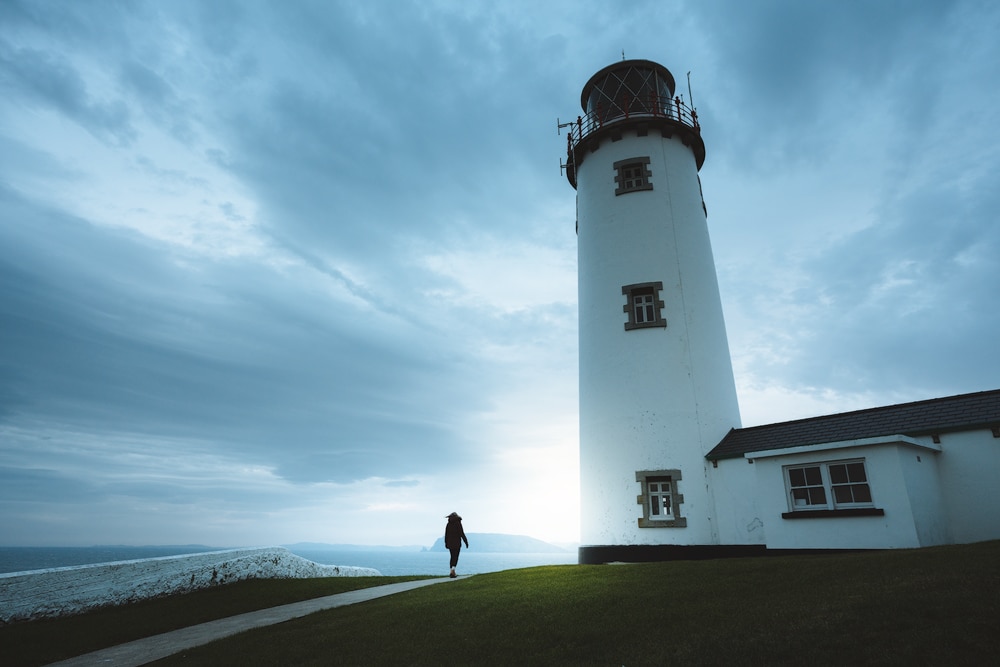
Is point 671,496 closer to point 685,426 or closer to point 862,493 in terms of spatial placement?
point 685,426

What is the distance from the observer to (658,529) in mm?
16359

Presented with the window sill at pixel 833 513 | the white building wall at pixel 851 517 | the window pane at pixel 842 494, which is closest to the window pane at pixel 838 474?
the window pane at pixel 842 494

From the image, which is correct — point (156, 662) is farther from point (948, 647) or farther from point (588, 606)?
point (948, 647)

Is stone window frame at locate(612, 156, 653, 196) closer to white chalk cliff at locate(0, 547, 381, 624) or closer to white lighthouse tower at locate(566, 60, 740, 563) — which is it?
white lighthouse tower at locate(566, 60, 740, 563)

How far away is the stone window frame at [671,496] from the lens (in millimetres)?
16312

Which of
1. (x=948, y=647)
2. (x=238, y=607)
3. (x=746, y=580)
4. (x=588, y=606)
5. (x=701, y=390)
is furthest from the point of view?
(x=701, y=390)

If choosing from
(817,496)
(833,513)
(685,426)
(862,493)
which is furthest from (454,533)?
(862,493)

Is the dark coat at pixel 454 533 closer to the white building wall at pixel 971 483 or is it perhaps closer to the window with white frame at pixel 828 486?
the window with white frame at pixel 828 486

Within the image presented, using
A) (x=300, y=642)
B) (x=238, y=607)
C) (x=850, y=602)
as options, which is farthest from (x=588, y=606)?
(x=238, y=607)

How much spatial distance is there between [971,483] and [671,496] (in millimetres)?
7231

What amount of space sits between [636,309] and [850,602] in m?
13.0

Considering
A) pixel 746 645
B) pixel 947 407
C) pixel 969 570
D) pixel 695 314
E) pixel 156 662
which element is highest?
pixel 695 314

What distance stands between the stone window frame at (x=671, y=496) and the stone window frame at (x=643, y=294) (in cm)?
487

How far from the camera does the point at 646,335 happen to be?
1830 cm
